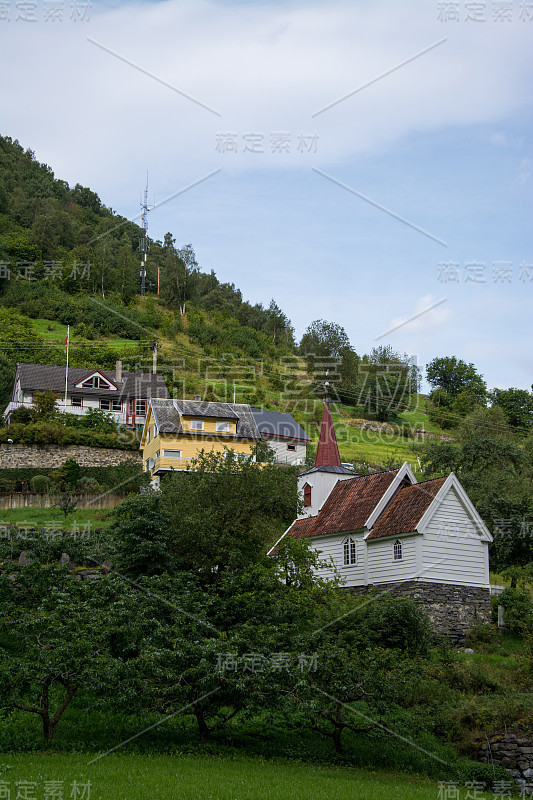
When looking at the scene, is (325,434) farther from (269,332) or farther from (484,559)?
(269,332)

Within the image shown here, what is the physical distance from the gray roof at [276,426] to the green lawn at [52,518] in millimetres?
22839

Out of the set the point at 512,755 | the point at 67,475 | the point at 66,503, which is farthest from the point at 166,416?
the point at 512,755

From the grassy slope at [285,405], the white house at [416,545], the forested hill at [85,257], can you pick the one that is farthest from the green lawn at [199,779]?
the forested hill at [85,257]

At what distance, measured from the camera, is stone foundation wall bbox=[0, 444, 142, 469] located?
52.5m

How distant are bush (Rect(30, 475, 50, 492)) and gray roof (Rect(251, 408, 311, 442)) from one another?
20937mm

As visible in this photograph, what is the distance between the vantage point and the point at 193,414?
183ft

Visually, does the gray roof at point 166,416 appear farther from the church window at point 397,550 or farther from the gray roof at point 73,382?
the church window at point 397,550

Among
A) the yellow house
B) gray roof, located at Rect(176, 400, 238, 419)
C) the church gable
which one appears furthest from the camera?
gray roof, located at Rect(176, 400, 238, 419)

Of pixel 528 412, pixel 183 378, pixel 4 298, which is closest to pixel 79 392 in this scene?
pixel 183 378

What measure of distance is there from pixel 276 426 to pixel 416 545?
122ft

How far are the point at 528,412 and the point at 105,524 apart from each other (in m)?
85.0

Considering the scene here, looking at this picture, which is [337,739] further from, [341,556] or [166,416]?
[166,416]

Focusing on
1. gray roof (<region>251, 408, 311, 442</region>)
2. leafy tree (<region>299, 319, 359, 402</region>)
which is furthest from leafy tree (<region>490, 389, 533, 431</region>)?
gray roof (<region>251, 408, 311, 442</region>)

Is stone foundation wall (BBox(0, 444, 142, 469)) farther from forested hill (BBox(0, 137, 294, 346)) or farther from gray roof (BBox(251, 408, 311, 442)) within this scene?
forested hill (BBox(0, 137, 294, 346))
